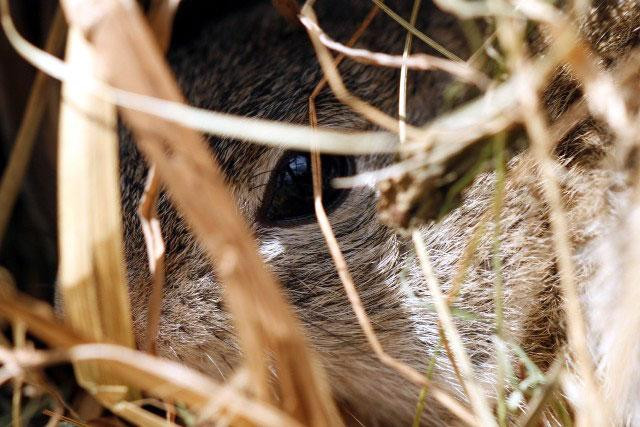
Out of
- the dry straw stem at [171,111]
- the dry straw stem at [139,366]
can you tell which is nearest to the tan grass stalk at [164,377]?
the dry straw stem at [139,366]

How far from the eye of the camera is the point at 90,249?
36.1 inches

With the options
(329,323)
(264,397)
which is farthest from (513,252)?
(264,397)

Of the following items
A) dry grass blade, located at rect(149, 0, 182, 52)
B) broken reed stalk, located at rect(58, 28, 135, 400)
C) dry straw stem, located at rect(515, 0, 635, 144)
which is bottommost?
broken reed stalk, located at rect(58, 28, 135, 400)

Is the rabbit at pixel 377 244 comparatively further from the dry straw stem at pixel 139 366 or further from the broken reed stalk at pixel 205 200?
the broken reed stalk at pixel 205 200

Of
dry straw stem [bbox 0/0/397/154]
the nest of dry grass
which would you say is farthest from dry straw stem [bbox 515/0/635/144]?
dry straw stem [bbox 0/0/397/154]

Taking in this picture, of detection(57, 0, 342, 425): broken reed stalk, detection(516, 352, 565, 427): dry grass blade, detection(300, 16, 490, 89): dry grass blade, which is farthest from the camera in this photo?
detection(516, 352, 565, 427): dry grass blade

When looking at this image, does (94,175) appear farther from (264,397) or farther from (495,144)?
(495,144)

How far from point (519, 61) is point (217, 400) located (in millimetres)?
474

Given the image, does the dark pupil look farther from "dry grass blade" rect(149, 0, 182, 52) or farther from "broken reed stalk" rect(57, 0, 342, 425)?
"broken reed stalk" rect(57, 0, 342, 425)

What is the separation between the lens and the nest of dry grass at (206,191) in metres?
0.71

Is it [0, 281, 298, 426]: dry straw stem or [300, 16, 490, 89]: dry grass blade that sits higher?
[300, 16, 490, 89]: dry grass blade

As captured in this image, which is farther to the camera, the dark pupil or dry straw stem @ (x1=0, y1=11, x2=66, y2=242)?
the dark pupil

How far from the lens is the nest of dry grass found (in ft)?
2.34

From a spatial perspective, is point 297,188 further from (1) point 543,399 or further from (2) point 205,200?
(2) point 205,200
